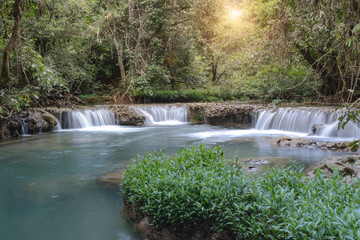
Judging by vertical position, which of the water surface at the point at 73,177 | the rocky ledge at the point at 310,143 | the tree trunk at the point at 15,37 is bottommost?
the water surface at the point at 73,177

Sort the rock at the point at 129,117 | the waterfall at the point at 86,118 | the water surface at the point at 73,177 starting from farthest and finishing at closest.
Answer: the rock at the point at 129,117 < the waterfall at the point at 86,118 < the water surface at the point at 73,177

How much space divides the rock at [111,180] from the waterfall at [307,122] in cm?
860

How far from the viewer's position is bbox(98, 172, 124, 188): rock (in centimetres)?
612

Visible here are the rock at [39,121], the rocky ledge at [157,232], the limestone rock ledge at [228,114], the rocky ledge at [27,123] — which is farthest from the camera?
the limestone rock ledge at [228,114]

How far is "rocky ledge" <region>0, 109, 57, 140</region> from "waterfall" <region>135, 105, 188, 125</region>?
5.36 meters

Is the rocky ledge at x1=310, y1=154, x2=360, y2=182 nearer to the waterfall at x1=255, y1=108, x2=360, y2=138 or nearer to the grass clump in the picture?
the grass clump

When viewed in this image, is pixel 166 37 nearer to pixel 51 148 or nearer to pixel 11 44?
pixel 51 148

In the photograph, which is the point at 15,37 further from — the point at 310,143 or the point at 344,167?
the point at 310,143

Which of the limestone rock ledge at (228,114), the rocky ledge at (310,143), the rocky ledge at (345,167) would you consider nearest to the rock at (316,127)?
the rocky ledge at (310,143)

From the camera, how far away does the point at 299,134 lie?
513 inches

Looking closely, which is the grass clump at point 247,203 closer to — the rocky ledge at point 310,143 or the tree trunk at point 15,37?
the tree trunk at point 15,37

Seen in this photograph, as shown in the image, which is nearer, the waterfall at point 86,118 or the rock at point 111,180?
the rock at point 111,180

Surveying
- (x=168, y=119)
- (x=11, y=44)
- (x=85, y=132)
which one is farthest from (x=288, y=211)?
(x=168, y=119)

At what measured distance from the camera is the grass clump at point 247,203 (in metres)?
2.56
